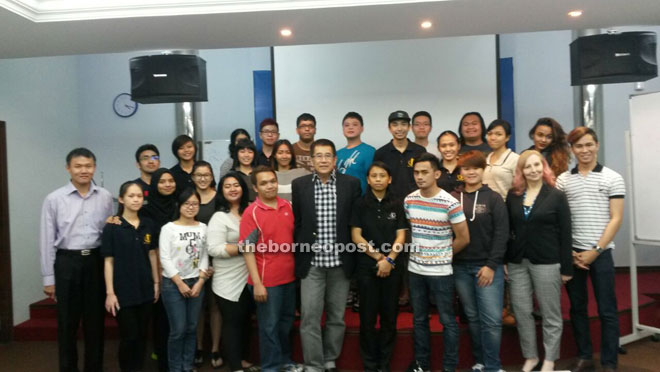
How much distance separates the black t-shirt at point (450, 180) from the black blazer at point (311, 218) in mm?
641

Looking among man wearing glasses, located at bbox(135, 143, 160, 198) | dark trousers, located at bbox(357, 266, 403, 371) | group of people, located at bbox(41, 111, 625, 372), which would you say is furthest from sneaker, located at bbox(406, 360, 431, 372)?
man wearing glasses, located at bbox(135, 143, 160, 198)

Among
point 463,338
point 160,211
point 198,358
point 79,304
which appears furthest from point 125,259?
point 463,338

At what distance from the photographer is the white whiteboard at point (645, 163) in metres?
3.38

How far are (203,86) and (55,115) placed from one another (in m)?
2.15

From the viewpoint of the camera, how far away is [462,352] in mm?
3254

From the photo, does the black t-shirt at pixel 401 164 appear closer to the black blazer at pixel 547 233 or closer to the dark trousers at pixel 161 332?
the black blazer at pixel 547 233

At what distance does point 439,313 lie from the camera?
9.60ft

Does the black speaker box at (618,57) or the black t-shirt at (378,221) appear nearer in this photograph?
the black t-shirt at (378,221)

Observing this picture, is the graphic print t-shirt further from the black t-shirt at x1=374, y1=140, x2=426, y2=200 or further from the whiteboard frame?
the whiteboard frame

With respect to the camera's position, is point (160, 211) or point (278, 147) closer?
point (160, 211)

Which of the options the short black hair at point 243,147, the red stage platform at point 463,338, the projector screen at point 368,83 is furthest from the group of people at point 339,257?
the projector screen at point 368,83

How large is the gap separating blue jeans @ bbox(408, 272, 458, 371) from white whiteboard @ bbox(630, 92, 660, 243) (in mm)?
1785

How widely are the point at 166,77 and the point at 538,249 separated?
3.27 metres

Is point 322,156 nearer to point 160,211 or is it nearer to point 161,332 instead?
point 160,211
